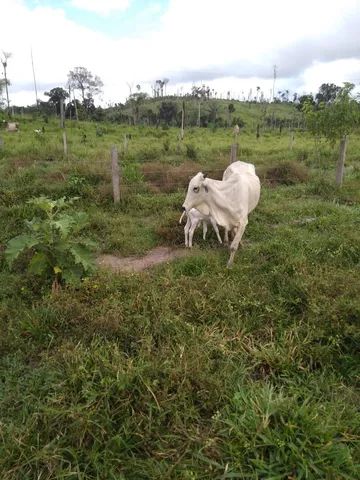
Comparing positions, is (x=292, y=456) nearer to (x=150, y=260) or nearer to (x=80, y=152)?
(x=150, y=260)

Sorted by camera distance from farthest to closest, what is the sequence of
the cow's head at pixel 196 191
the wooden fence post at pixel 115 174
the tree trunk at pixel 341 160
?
1. the tree trunk at pixel 341 160
2. the wooden fence post at pixel 115 174
3. the cow's head at pixel 196 191

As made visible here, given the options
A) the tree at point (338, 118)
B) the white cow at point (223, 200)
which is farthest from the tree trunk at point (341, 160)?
the white cow at point (223, 200)

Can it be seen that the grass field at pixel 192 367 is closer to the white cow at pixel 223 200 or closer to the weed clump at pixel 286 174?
the white cow at pixel 223 200

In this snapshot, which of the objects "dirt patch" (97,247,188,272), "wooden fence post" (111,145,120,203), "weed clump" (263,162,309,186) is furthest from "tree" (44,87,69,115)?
"dirt patch" (97,247,188,272)

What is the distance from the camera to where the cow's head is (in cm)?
517

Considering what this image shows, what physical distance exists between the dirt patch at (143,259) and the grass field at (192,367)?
209 mm

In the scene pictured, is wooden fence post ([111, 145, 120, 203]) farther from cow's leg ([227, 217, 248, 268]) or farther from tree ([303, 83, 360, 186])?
tree ([303, 83, 360, 186])

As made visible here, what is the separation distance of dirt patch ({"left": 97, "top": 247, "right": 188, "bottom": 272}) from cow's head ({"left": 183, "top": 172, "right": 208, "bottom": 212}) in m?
0.76

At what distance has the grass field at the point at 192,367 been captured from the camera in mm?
2336

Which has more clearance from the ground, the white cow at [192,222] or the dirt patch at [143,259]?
the white cow at [192,222]

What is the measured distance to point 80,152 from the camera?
14.0m

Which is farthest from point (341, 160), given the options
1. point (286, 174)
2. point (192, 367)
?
point (192, 367)

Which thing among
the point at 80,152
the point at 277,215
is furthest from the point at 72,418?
the point at 80,152

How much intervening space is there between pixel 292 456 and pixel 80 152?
526 inches
